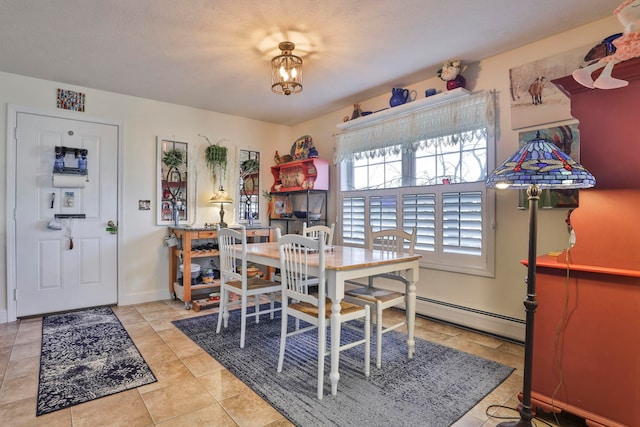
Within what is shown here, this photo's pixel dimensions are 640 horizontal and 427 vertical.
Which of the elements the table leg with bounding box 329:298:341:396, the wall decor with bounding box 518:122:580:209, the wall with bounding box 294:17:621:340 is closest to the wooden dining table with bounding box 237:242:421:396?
the table leg with bounding box 329:298:341:396

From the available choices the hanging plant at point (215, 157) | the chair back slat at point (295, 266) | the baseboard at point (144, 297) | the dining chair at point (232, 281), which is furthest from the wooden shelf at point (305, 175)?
the chair back slat at point (295, 266)

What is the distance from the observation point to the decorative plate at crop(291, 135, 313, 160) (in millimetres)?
4586

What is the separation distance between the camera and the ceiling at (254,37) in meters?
2.19

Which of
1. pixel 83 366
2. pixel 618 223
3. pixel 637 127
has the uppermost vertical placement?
pixel 637 127

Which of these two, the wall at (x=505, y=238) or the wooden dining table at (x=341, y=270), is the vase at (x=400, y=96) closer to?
the wall at (x=505, y=238)

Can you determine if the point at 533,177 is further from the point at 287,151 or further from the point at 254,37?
the point at 287,151

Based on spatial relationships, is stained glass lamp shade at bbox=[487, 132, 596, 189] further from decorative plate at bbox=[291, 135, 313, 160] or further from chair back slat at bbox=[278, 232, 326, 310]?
decorative plate at bbox=[291, 135, 313, 160]

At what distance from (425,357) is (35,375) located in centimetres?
261

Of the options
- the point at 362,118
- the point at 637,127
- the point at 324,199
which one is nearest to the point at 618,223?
the point at 637,127

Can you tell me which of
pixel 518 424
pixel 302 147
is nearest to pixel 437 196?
pixel 518 424

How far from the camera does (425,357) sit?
2469 mm

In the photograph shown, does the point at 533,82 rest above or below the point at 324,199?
above

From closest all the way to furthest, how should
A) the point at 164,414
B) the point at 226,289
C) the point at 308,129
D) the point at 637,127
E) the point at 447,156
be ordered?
the point at 637,127, the point at 164,414, the point at 226,289, the point at 447,156, the point at 308,129

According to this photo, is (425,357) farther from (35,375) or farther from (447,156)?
(35,375)
